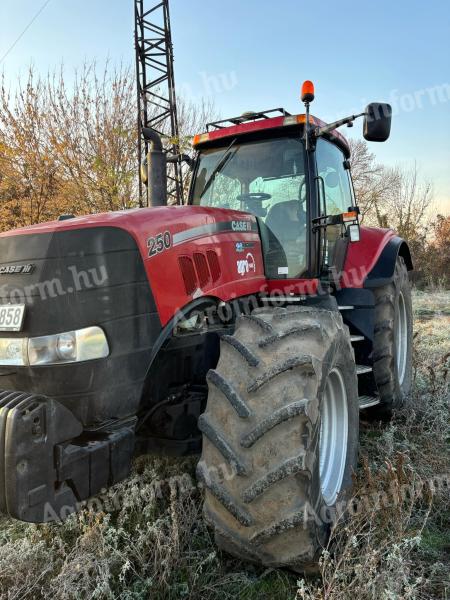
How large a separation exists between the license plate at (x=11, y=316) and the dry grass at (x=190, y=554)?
3.39 ft

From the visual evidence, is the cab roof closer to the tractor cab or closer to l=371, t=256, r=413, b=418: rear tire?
the tractor cab

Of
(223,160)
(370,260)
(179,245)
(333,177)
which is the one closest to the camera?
(179,245)

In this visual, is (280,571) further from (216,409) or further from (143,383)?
(143,383)

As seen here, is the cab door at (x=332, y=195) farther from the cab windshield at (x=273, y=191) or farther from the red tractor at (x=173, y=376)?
the red tractor at (x=173, y=376)

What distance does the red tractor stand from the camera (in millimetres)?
1844

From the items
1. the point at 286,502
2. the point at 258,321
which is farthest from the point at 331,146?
the point at 286,502

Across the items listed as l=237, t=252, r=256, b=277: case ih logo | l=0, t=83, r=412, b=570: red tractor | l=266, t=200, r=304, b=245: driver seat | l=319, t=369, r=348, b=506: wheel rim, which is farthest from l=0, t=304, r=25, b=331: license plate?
l=266, t=200, r=304, b=245: driver seat

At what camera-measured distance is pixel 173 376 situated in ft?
8.05

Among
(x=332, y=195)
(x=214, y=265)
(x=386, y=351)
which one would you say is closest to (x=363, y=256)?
(x=332, y=195)

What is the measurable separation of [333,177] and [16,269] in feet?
8.73

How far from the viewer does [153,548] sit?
2.29 meters

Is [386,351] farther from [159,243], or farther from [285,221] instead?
[159,243]

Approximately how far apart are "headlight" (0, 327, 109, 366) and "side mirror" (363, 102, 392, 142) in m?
2.12

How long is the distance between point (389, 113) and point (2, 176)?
34.7 ft
